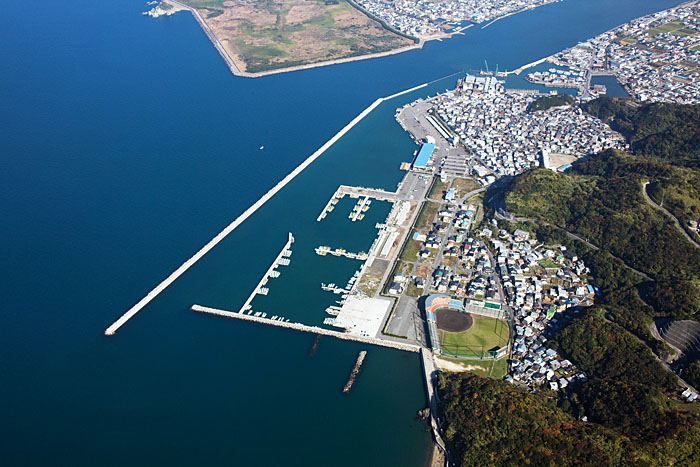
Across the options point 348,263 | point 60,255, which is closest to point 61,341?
point 60,255

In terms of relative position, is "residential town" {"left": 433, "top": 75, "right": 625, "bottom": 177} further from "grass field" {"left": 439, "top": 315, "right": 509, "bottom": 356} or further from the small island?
the small island

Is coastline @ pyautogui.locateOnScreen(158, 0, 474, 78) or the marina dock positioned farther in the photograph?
coastline @ pyautogui.locateOnScreen(158, 0, 474, 78)

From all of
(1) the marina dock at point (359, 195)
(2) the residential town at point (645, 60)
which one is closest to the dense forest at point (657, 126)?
(2) the residential town at point (645, 60)

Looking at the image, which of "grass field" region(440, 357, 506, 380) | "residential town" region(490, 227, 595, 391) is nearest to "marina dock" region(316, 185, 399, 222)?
"residential town" region(490, 227, 595, 391)

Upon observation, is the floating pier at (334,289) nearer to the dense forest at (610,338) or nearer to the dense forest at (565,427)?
the dense forest at (610,338)

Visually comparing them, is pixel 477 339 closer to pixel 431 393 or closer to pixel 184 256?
pixel 431 393

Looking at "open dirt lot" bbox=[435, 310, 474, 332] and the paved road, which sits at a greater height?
the paved road

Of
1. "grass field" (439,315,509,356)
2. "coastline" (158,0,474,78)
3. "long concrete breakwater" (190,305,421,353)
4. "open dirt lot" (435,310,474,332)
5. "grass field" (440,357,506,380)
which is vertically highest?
"coastline" (158,0,474,78)

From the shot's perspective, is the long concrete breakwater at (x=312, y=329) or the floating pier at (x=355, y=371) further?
the long concrete breakwater at (x=312, y=329)
